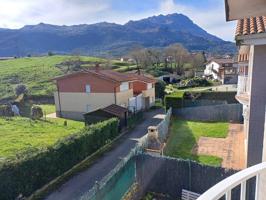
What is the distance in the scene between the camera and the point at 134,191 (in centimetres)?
1087

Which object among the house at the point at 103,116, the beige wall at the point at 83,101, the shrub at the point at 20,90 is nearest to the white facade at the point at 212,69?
the shrub at the point at 20,90

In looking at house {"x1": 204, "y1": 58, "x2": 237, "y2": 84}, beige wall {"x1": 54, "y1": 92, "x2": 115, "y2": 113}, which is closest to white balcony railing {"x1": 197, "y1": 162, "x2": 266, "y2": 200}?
beige wall {"x1": 54, "y1": 92, "x2": 115, "y2": 113}

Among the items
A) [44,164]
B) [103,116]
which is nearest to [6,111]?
[103,116]

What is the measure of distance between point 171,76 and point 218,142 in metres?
53.0

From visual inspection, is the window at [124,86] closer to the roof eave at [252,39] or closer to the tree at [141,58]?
the roof eave at [252,39]

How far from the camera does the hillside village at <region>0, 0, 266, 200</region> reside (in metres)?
8.95

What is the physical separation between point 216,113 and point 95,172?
617 inches

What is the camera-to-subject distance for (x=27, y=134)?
22.1 m

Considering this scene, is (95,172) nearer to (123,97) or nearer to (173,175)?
(173,175)

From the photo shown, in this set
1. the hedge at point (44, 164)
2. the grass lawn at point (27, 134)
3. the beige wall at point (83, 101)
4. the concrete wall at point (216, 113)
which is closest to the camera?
the hedge at point (44, 164)

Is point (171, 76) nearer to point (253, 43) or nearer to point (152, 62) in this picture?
point (152, 62)

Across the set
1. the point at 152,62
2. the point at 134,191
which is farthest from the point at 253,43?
the point at 152,62

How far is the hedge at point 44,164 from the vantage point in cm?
1055

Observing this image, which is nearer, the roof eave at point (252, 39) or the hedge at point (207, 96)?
the roof eave at point (252, 39)
